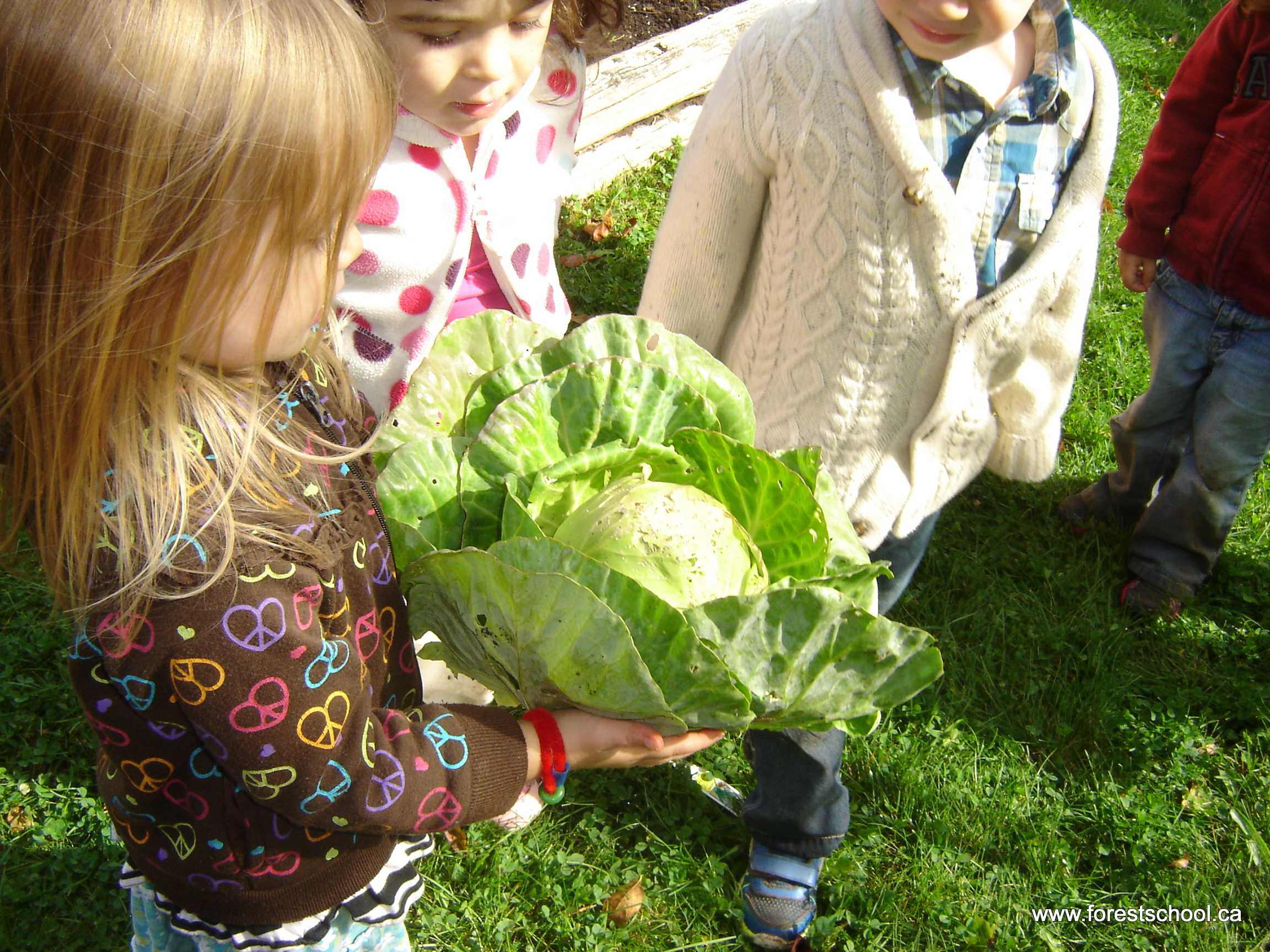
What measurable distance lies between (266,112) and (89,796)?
219cm

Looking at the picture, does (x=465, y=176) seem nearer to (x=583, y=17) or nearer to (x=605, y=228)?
(x=583, y=17)

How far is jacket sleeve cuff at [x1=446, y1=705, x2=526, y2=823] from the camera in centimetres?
137

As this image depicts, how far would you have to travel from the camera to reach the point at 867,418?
83.3 inches

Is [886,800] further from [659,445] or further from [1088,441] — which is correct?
[1088,441]

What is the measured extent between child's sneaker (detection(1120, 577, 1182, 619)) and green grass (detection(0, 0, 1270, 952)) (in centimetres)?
4

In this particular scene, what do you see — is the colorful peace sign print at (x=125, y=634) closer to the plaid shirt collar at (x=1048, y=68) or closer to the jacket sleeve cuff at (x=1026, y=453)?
the plaid shirt collar at (x=1048, y=68)

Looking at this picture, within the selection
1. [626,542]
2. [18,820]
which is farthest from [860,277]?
[18,820]

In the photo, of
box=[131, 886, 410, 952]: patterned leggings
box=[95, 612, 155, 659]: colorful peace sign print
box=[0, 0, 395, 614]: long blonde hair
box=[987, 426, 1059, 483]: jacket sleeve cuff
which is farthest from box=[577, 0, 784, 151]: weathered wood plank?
box=[95, 612, 155, 659]: colorful peace sign print

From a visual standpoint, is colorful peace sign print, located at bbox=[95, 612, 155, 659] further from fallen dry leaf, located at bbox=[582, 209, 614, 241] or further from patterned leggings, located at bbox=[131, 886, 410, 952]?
fallen dry leaf, located at bbox=[582, 209, 614, 241]

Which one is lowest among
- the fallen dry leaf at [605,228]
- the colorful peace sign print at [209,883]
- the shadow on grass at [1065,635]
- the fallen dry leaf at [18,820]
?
the fallen dry leaf at [18,820]

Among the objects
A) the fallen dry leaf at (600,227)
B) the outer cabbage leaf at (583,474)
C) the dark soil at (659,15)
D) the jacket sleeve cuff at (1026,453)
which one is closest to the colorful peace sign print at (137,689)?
the outer cabbage leaf at (583,474)

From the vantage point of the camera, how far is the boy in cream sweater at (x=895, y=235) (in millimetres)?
1857

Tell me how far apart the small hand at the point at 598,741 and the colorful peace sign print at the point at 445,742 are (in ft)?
0.35

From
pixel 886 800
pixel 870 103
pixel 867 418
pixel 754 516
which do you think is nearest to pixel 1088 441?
pixel 886 800
